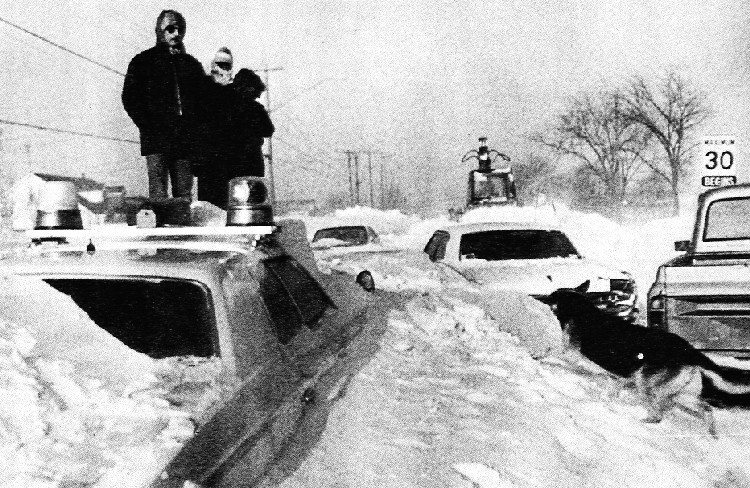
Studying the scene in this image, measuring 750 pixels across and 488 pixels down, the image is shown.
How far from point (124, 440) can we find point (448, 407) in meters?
2.05

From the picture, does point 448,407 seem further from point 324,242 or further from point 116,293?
point 324,242

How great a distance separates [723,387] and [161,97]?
14.1ft

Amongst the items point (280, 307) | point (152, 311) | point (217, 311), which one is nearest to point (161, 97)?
point (280, 307)

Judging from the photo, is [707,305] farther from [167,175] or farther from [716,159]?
[716,159]

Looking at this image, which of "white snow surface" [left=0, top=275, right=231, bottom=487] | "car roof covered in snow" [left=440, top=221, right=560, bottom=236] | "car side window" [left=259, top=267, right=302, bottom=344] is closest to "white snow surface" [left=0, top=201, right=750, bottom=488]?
"white snow surface" [left=0, top=275, right=231, bottom=487]

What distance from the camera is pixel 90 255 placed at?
307 centimetres

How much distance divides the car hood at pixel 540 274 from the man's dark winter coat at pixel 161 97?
3.78 meters

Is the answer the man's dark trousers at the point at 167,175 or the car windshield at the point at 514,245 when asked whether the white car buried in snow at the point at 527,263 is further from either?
the man's dark trousers at the point at 167,175

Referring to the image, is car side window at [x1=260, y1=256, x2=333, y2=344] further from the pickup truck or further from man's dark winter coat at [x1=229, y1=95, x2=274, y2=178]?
the pickup truck

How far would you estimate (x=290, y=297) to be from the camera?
3.43 meters

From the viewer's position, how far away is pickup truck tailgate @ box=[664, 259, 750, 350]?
Result: 5.71 m

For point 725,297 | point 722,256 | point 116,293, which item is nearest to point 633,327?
point 725,297

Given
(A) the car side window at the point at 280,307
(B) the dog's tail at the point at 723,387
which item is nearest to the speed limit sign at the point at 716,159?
(B) the dog's tail at the point at 723,387

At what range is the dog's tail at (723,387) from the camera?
15.9 feet
